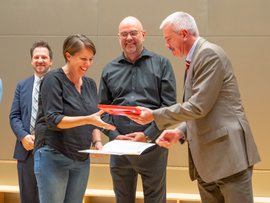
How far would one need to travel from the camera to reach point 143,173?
281 centimetres

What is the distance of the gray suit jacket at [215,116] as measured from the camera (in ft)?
6.55

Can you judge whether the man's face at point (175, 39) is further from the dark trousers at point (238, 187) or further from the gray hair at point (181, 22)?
the dark trousers at point (238, 187)

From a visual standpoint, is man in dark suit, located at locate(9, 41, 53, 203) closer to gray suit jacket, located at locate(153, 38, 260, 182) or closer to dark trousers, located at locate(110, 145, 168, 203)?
dark trousers, located at locate(110, 145, 168, 203)

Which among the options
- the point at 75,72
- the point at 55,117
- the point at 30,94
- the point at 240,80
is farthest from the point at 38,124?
the point at 240,80

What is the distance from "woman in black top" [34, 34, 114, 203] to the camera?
7.47ft

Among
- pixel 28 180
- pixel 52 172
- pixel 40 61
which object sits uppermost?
pixel 40 61

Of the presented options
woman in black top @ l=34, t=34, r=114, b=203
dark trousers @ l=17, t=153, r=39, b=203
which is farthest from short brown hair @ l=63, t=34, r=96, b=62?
dark trousers @ l=17, t=153, r=39, b=203

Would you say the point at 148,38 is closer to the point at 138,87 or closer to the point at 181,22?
the point at 138,87

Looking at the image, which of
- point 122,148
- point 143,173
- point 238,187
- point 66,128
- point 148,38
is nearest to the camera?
point 238,187

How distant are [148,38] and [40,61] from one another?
5.04ft

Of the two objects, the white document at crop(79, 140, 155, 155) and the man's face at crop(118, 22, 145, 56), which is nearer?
the white document at crop(79, 140, 155, 155)

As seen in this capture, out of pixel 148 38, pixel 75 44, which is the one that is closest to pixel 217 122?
pixel 75 44

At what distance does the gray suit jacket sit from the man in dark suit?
1.54 m

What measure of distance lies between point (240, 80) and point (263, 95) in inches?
12.6
